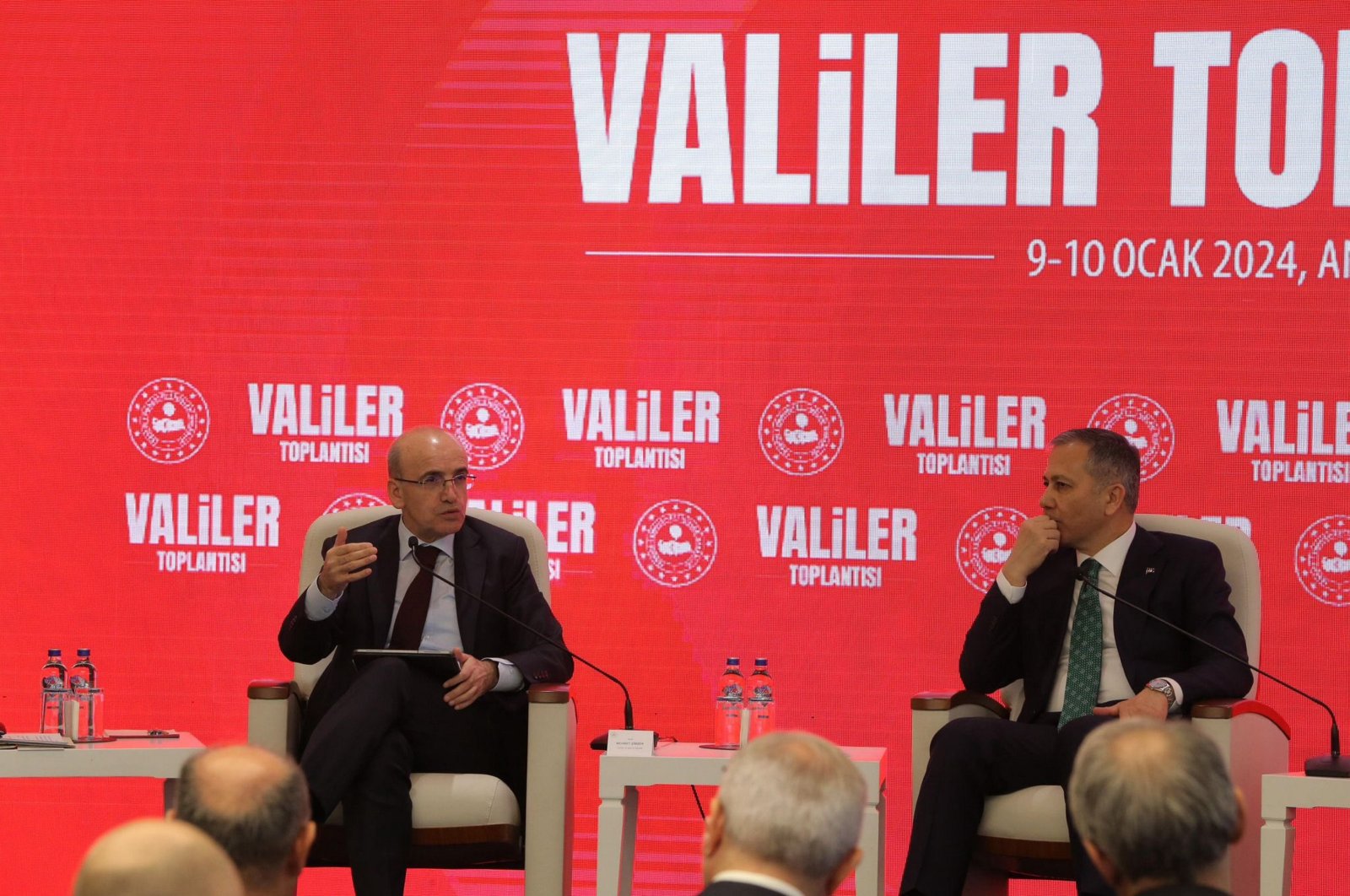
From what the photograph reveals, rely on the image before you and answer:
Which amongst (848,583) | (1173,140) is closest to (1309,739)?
(848,583)

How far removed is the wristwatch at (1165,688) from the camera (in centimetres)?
358

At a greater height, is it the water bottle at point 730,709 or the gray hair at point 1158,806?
the gray hair at point 1158,806

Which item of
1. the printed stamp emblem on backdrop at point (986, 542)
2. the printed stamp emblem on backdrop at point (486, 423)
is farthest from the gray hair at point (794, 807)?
the printed stamp emblem on backdrop at point (486, 423)

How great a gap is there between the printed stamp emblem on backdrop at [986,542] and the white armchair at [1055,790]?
75cm

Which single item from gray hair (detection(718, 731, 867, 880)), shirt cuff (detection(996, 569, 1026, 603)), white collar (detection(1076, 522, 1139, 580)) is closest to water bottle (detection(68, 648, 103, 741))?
shirt cuff (detection(996, 569, 1026, 603))

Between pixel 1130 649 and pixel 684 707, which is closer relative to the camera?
pixel 1130 649

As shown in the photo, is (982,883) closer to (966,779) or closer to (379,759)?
(966,779)

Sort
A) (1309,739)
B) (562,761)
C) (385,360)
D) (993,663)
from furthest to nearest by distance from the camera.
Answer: (385,360) < (1309,739) < (993,663) < (562,761)

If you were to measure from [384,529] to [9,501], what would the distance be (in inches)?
55.5

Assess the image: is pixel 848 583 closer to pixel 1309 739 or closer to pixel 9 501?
pixel 1309 739

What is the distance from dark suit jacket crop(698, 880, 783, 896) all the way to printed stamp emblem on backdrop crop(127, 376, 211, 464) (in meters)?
3.34

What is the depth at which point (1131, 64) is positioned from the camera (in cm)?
449

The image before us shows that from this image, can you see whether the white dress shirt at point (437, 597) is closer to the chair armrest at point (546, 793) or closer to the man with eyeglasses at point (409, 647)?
the man with eyeglasses at point (409, 647)

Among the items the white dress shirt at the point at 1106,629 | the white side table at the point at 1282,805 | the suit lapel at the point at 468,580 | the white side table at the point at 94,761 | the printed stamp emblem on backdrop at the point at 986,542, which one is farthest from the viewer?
the printed stamp emblem on backdrop at the point at 986,542
